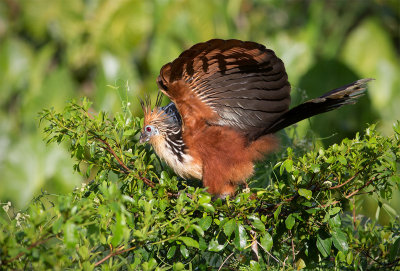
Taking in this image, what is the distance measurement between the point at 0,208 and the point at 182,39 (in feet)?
7.83

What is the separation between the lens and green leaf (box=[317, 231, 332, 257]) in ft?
3.76

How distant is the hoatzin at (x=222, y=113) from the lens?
4.50ft

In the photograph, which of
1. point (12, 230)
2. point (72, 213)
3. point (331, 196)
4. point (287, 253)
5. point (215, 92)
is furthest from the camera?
point (215, 92)

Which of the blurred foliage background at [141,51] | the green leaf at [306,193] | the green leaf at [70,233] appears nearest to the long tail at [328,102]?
the green leaf at [306,193]

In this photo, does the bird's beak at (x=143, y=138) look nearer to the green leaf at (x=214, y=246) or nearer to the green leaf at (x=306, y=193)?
the green leaf at (x=214, y=246)

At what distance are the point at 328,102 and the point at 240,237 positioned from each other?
1.49ft

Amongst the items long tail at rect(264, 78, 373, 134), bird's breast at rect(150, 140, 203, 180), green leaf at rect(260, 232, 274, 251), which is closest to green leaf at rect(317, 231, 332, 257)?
green leaf at rect(260, 232, 274, 251)

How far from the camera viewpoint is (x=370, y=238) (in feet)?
Result: 4.25

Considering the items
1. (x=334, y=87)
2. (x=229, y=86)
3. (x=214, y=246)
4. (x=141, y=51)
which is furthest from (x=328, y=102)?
(x=141, y=51)

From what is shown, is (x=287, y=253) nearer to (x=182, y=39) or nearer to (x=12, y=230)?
(x=12, y=230)

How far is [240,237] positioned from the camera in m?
1.11

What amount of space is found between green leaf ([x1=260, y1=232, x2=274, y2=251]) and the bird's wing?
425 mm

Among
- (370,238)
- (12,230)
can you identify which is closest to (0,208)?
(12,230)

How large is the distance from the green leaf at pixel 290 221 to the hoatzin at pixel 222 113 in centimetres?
33
